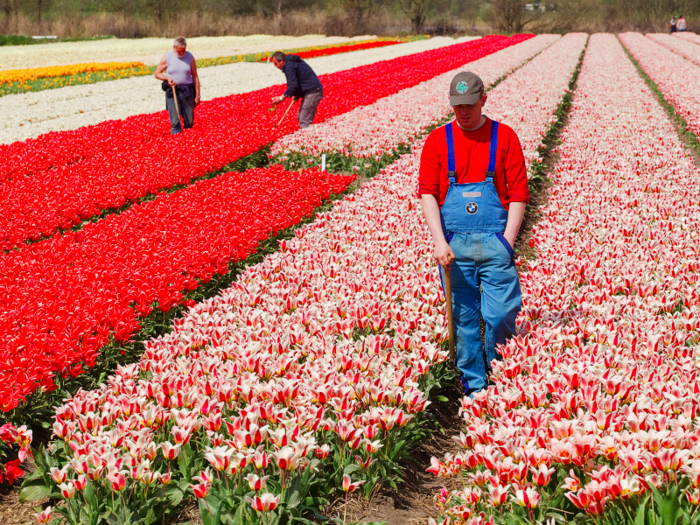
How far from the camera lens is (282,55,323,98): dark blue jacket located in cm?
1450

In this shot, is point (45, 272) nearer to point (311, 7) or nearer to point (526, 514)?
point (526, 514)

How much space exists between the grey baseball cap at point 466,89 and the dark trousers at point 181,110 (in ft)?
38.5

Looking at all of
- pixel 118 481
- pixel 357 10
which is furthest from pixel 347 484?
pixel 357 10

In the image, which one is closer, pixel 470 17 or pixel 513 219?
pixel 513 219

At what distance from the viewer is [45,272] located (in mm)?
6812

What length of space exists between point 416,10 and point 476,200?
7944cm

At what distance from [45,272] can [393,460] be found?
4.63m

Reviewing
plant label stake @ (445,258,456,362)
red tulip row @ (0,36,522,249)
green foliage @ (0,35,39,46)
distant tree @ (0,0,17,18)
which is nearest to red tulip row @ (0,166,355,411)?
red tulip row @ (0,36,522,249)

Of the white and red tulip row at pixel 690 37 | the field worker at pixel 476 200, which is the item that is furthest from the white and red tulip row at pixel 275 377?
the white and red tulip row at pixel 690 37

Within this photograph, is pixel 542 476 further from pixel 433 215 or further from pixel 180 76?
pixel 180 76

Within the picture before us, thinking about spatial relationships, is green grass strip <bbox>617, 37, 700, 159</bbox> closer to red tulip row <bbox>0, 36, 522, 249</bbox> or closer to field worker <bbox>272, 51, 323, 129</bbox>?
field worker <bbox>272, 51, 323, 129</bbox>

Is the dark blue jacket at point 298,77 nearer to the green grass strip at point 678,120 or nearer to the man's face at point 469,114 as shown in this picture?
the green grass strip at point 678,120

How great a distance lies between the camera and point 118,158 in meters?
12.9

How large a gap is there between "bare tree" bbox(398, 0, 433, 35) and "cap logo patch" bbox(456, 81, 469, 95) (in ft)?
259
